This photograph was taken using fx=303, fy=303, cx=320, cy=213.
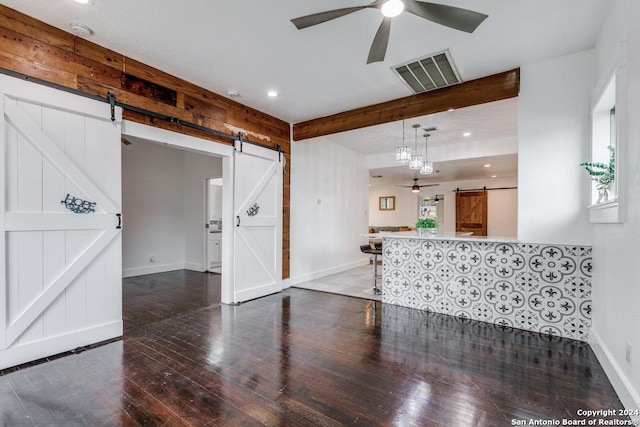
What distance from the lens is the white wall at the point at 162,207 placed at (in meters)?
5.91

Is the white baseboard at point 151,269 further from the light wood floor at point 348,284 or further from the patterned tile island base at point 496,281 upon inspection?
the patterned tile island base at point 496,281

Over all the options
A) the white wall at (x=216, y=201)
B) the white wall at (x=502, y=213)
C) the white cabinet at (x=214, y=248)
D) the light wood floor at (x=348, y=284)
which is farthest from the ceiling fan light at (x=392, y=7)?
the white wall at (x=502, y=213)

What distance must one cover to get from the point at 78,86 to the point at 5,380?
242cm

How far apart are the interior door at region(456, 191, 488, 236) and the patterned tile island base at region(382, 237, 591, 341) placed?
22.4ft

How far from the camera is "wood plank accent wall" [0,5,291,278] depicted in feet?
7.95

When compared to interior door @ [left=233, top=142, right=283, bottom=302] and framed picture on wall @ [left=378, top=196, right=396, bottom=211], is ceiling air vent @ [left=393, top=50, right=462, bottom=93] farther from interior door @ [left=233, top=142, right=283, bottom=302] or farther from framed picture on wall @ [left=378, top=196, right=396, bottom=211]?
framed picture on wall @ [left=378, top=196, right=396, bottom=211]

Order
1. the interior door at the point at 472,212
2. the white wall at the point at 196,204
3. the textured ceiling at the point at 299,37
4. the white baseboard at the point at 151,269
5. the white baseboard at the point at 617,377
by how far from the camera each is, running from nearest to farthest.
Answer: the white baseboard at the point at 617,377 < the textured ceiling at the point at 299,37 < the white baseboard at the point at 151,269 < the white wall at the point at 196,204 < the interior door at the point at 472,212

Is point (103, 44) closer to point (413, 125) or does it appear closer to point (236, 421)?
point (236, 421)

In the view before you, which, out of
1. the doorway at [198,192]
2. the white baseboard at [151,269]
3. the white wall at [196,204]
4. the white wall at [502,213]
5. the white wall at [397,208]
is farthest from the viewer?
the white wall at [397,208]

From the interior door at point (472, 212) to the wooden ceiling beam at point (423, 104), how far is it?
22.8 feet

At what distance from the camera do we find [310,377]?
88.4 inches

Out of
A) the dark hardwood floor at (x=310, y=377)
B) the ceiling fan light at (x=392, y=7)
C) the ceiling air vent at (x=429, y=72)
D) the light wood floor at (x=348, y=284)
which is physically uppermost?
the ceiling air vent at (x=429, y=72)

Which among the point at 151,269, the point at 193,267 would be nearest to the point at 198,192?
the point at 193,267

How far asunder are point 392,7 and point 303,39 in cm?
103
